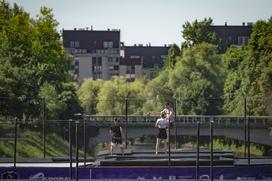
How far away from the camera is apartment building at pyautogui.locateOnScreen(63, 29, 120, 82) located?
181 metres

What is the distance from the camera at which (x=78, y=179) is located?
A: 24.7m

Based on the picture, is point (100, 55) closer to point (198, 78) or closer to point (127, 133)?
point (198, 78)

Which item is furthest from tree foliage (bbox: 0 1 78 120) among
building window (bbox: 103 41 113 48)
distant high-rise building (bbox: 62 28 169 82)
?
building window (bbox: 103 41 113 48)

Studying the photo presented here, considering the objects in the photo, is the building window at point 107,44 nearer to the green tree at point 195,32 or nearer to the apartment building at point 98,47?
the apartment building at point 98,47

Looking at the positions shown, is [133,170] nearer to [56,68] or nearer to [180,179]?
[180,179]

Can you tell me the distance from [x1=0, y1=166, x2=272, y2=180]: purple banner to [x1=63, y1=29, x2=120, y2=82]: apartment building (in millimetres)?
154512

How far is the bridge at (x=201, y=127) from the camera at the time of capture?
55.3m

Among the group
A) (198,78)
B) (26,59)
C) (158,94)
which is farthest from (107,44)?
(26,59)

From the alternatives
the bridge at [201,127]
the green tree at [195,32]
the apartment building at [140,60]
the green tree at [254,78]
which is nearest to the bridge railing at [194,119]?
the bridge at [201,127]

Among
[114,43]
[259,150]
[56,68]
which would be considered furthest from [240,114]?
[114,43]

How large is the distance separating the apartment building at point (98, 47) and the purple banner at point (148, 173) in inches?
6083

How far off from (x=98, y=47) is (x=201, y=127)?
5170 inches

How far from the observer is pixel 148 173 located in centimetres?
2539

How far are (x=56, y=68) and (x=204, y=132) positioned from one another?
657 inches
